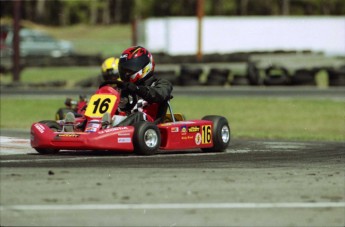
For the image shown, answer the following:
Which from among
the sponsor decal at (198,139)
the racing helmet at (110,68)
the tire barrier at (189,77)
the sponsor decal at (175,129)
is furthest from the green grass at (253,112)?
the sponsor decal at (175,129)

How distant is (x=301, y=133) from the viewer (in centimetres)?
1806

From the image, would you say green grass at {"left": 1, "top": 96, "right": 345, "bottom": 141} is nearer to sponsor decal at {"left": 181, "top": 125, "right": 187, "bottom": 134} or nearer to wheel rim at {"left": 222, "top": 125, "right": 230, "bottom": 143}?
wheel rim at {"left": 222, "top": 125, "right": 230, "bottom": 143}

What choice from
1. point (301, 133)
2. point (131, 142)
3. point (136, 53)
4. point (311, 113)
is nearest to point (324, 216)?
point (131, 142)

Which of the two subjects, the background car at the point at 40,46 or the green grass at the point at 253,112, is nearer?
the green grass at the point at 253,112

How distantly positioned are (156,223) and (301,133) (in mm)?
12414

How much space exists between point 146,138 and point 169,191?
9.62 feet

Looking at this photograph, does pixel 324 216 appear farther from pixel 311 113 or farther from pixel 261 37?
pixel 261 37

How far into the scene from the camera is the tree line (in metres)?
72.9

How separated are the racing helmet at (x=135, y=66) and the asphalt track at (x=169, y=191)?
1281 millimetres

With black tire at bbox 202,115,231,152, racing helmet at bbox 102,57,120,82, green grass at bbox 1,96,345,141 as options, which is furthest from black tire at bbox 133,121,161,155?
green grass at bbox 1,96,345,141

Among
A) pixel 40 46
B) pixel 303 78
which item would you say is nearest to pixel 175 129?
pixel 303 78

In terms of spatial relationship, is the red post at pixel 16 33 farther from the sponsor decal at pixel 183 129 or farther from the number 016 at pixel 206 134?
the sponsor decal at pixel 183 129

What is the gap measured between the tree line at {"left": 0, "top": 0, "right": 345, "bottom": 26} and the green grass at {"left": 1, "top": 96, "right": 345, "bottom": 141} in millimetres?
43912

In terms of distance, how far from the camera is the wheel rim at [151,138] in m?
9.77
